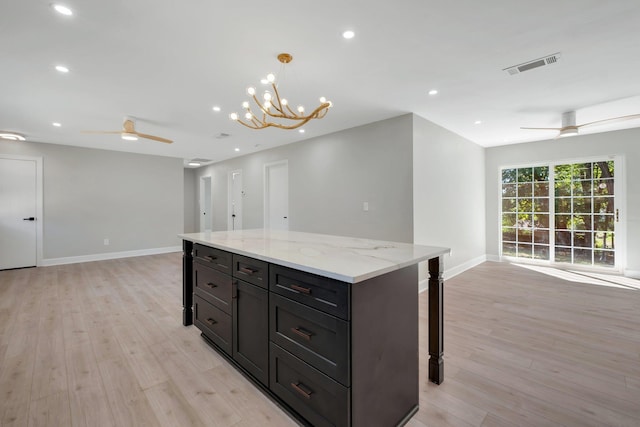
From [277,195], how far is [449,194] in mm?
Answer: 3457

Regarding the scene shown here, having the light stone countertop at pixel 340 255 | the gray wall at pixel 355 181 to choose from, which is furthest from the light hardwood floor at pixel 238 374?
the gray wall at pixel 355 181

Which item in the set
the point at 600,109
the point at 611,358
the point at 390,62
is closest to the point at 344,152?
the point at 390,62

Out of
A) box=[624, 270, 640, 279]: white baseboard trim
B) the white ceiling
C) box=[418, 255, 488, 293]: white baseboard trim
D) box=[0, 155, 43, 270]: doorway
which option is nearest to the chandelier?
the white ceiling

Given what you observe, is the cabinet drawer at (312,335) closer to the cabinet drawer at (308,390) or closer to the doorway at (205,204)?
the cabinet drawer at (308,390)

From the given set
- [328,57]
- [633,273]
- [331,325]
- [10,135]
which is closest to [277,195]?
[328,57]

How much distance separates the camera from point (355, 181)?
179 inches

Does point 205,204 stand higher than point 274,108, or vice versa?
point 274,108

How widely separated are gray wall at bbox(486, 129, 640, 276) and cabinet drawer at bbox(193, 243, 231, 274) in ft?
19.6

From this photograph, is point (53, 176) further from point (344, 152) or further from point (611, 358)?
point (611, 358)

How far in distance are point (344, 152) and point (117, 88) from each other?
10.1 feet

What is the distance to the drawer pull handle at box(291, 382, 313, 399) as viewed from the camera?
143cm

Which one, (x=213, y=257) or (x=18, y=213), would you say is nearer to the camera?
(x=213, y=257)

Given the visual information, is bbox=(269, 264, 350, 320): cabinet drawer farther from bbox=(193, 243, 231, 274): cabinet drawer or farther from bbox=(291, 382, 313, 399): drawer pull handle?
bbox=(193, 243, 231, 274): cabinet drawer

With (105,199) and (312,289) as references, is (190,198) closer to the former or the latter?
(105,199)
